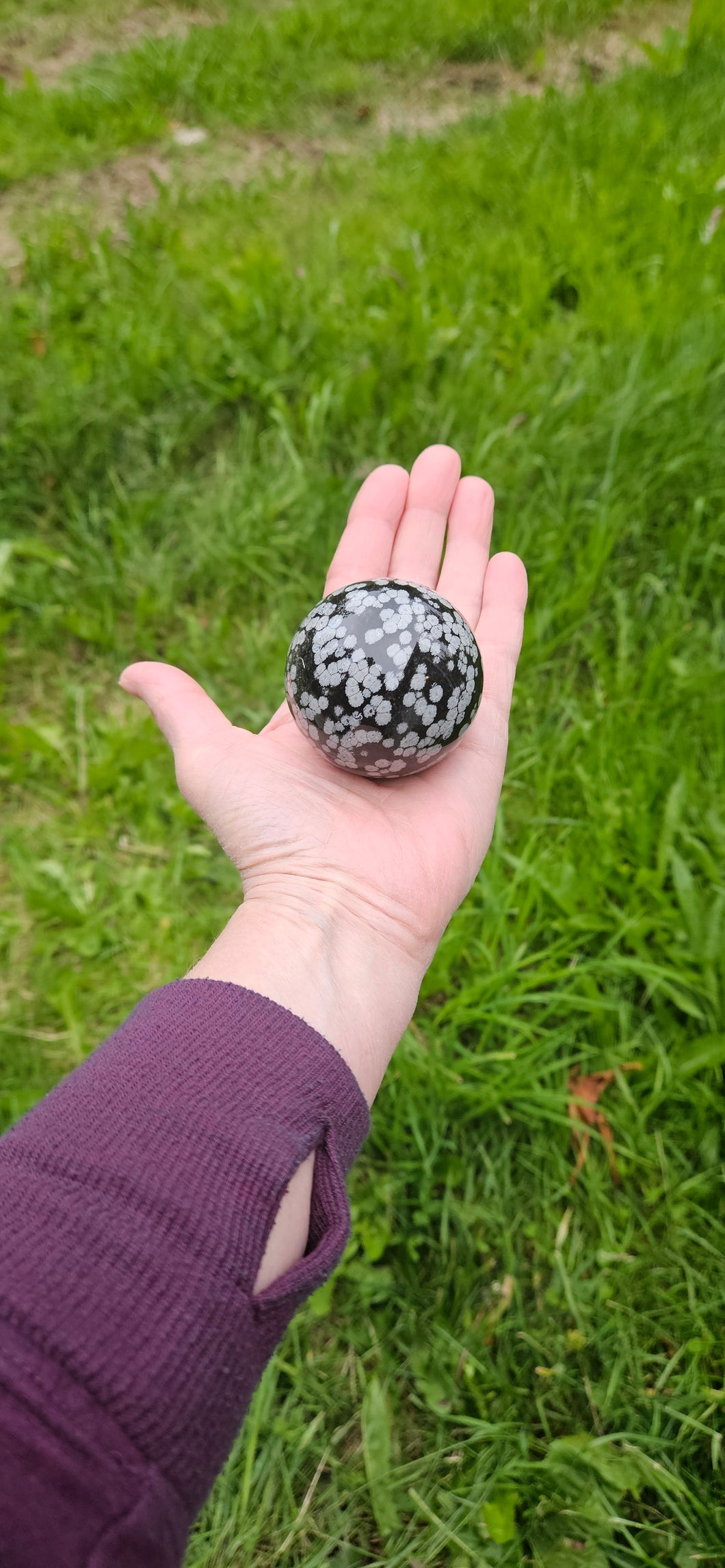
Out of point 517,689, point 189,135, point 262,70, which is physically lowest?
point 517,689

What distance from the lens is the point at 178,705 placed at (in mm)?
2121

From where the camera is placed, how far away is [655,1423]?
1.98 metres

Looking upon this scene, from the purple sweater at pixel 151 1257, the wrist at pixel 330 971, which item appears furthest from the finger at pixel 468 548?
the purple sweater at pixel 151 1257

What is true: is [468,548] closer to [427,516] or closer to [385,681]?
[427,516]

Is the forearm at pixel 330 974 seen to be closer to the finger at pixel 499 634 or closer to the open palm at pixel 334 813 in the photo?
the open palm at pixel 334 813

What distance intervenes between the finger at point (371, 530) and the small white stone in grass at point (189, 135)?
3692 mm

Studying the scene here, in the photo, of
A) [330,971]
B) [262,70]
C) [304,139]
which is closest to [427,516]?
[330,971]

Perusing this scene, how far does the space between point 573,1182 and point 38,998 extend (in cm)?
164

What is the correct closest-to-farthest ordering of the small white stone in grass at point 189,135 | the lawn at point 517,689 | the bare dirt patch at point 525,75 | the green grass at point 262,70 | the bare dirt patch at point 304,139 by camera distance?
the lawn at point 517,689 → the bare dirt patch at point 304,139 → the green grass at point 262,70 → the small white stone in grass at point 189,135 → the bare dirt patch at point 525,75

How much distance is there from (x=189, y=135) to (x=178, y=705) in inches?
191

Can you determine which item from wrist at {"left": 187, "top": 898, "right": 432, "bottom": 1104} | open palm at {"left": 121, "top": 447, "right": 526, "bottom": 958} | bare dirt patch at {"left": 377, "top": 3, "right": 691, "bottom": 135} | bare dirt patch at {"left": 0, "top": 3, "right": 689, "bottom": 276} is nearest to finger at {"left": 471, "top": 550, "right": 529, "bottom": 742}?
open palm at {"left": 121, "top": 447, "right": 526, "bottom": 958}

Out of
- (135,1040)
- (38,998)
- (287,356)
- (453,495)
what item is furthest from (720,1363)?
(287,356)

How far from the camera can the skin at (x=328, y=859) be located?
182cm

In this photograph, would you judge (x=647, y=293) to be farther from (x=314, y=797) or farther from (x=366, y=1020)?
(x=366, y=1020)
